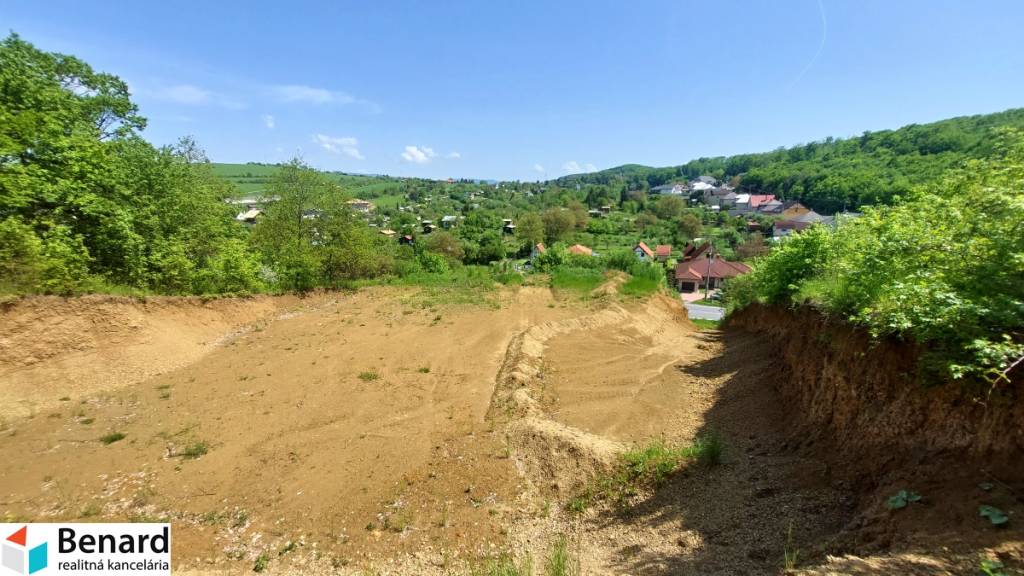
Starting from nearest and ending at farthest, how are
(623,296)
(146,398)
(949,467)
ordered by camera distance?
(949,467) → (146,398) → (623,296)

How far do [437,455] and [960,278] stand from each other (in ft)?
22.3

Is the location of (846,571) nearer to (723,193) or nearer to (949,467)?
(949,467)

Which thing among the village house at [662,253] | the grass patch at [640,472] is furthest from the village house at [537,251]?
the grass patch at [640,472]

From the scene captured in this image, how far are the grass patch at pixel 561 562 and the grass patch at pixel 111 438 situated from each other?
803 cm

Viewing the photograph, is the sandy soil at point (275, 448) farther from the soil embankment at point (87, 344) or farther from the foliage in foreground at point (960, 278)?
the foliage in foreground at point (960, 278)

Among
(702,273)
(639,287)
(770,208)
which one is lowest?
(702,273)

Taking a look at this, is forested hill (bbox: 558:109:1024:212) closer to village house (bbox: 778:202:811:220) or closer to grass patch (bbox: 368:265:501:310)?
village house (bbox: 778:202:811:220)

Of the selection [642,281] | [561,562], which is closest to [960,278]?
[561,562]

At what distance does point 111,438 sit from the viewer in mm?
7445

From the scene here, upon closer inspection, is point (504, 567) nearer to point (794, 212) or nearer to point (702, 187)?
point (794, 212)

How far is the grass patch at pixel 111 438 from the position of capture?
740cm

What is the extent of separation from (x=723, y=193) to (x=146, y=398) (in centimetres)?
14859

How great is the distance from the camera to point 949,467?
3.61m

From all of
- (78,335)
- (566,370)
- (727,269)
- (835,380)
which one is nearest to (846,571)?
(835,380)
